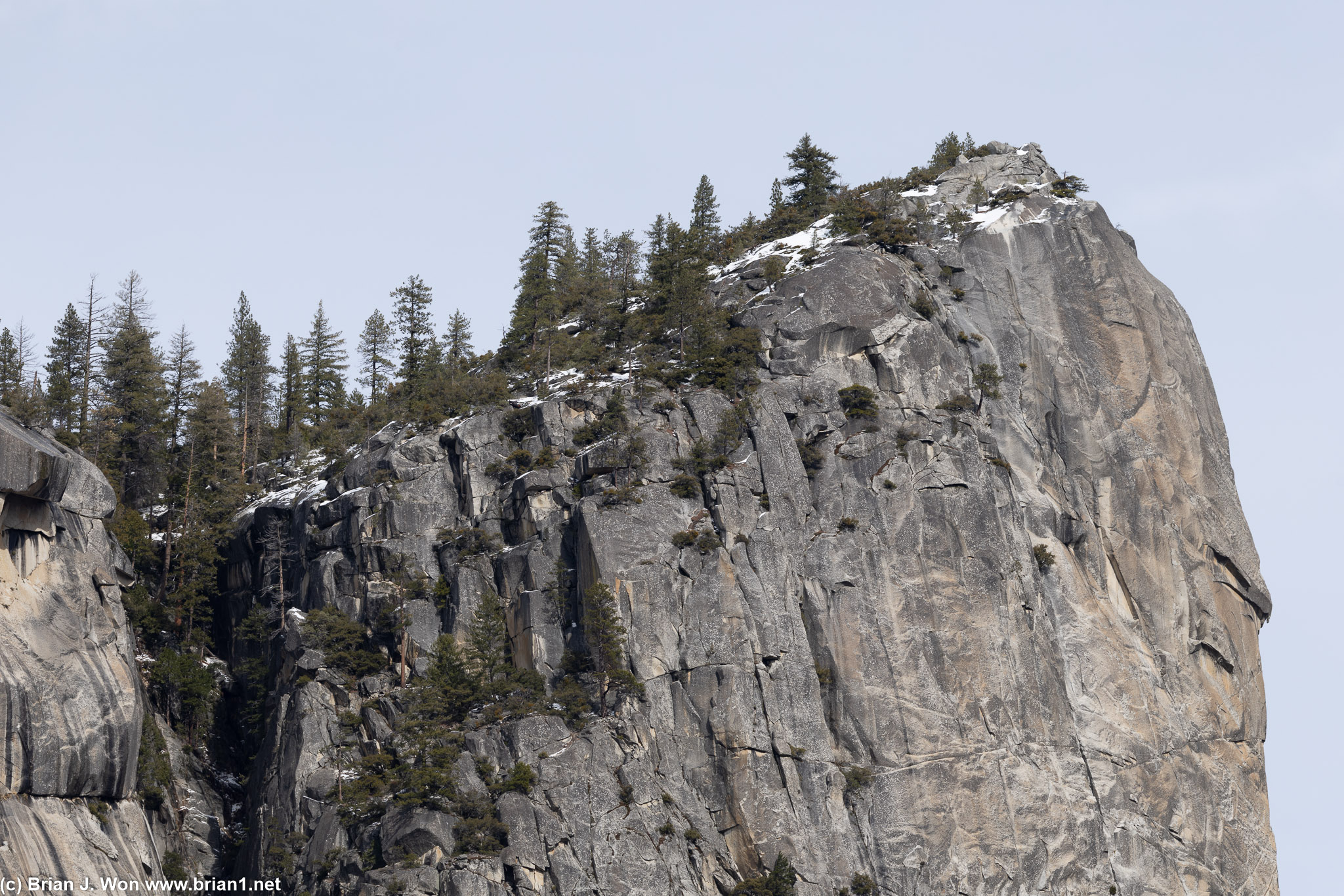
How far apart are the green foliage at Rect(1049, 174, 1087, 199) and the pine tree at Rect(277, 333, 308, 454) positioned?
5495cm

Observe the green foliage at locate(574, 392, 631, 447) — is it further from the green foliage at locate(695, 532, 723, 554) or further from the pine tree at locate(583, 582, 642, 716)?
the pine tree at locate(583, 582, 642, 716)

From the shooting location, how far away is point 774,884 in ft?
214

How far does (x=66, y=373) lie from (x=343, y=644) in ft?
125

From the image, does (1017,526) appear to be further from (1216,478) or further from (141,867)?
(141,867)

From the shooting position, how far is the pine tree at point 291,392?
107312 mm

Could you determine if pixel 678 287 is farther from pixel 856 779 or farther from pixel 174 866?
pixel 174 866

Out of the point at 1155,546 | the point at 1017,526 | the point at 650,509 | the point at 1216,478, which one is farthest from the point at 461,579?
the point at 1216,478

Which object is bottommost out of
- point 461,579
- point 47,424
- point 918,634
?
point 918,634

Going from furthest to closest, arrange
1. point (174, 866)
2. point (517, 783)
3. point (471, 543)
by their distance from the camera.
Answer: point (471, 543) → point (174, 866) → point (517, 783)

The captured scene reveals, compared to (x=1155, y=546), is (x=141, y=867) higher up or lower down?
lower down

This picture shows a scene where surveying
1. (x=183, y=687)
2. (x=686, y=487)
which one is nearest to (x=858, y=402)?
(x=686, y=487)

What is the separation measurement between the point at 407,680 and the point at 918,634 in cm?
2651

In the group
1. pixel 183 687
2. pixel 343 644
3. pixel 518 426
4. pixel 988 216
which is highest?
pixel 988 216

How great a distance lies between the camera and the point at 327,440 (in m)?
88.3
